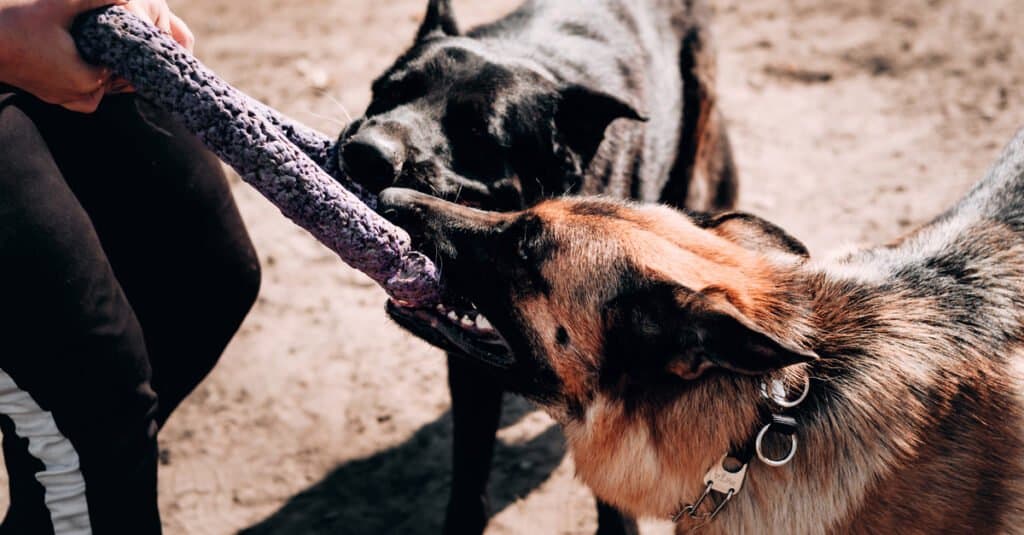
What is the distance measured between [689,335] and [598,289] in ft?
1.13

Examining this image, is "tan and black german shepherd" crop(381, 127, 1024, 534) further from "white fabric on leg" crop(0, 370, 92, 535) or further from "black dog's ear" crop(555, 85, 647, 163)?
"white fabric on leg" crop(0, 370, 92, 535)

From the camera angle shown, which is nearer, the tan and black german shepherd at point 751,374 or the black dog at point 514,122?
the tan and black german shepherd at point 751,374

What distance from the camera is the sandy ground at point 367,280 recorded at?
3.91 m

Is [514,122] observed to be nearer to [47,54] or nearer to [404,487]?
[47,54]

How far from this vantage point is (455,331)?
9.37ft

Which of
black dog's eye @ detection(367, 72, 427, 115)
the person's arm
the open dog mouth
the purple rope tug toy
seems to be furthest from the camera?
black dog's eye @ detection(367, 72, 427, 115)

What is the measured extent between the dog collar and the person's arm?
2.13 m

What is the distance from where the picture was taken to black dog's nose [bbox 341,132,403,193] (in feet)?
9.67

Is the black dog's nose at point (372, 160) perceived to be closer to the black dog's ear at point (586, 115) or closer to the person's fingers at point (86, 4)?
the black dog's ear at point (586, 115)

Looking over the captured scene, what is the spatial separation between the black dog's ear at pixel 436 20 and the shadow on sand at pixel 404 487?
6.43ft

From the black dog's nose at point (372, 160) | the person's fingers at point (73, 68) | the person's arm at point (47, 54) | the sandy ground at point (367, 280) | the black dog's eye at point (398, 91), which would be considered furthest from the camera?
the sandy ground at point (367, 280)

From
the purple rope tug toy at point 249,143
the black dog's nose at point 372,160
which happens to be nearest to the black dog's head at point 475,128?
the black dog's nose at point 372,160

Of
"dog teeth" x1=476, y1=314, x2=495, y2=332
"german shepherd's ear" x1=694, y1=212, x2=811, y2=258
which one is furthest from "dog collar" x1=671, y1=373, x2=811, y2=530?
"dog teeth" x1=476, y1=314, x2=495, y2=332

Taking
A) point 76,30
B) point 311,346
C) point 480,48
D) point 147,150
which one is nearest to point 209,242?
point 147,150
